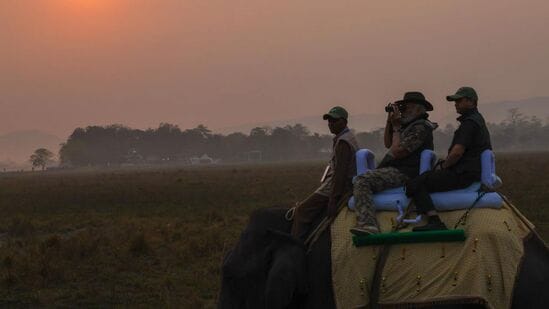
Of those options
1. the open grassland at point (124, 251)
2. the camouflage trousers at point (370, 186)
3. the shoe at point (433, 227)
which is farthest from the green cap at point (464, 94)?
the open grassland at point (124, 251)

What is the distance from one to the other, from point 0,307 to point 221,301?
304 inches

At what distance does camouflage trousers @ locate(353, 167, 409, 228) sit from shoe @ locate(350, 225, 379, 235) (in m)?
0.06

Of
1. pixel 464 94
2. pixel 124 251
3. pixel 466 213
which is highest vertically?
pixel 464 94

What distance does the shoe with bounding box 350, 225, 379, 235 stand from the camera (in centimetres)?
530

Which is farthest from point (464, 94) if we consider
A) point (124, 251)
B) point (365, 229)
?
point (124, 251)

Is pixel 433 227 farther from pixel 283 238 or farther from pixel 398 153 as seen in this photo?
pixel 283 238

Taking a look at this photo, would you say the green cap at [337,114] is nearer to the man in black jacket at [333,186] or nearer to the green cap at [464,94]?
the man in black jacket at [333,186]

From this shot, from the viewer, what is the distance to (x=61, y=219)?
2548 centimetres

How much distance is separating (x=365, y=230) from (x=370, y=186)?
19.0 inches

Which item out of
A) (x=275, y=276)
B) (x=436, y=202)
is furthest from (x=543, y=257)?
(x=275, y=276)

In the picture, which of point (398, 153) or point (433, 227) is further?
point (398, 153)

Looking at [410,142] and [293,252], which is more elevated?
[410,142]

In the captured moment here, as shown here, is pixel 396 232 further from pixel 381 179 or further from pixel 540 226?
pixel 540 226

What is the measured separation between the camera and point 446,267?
5.11 m
